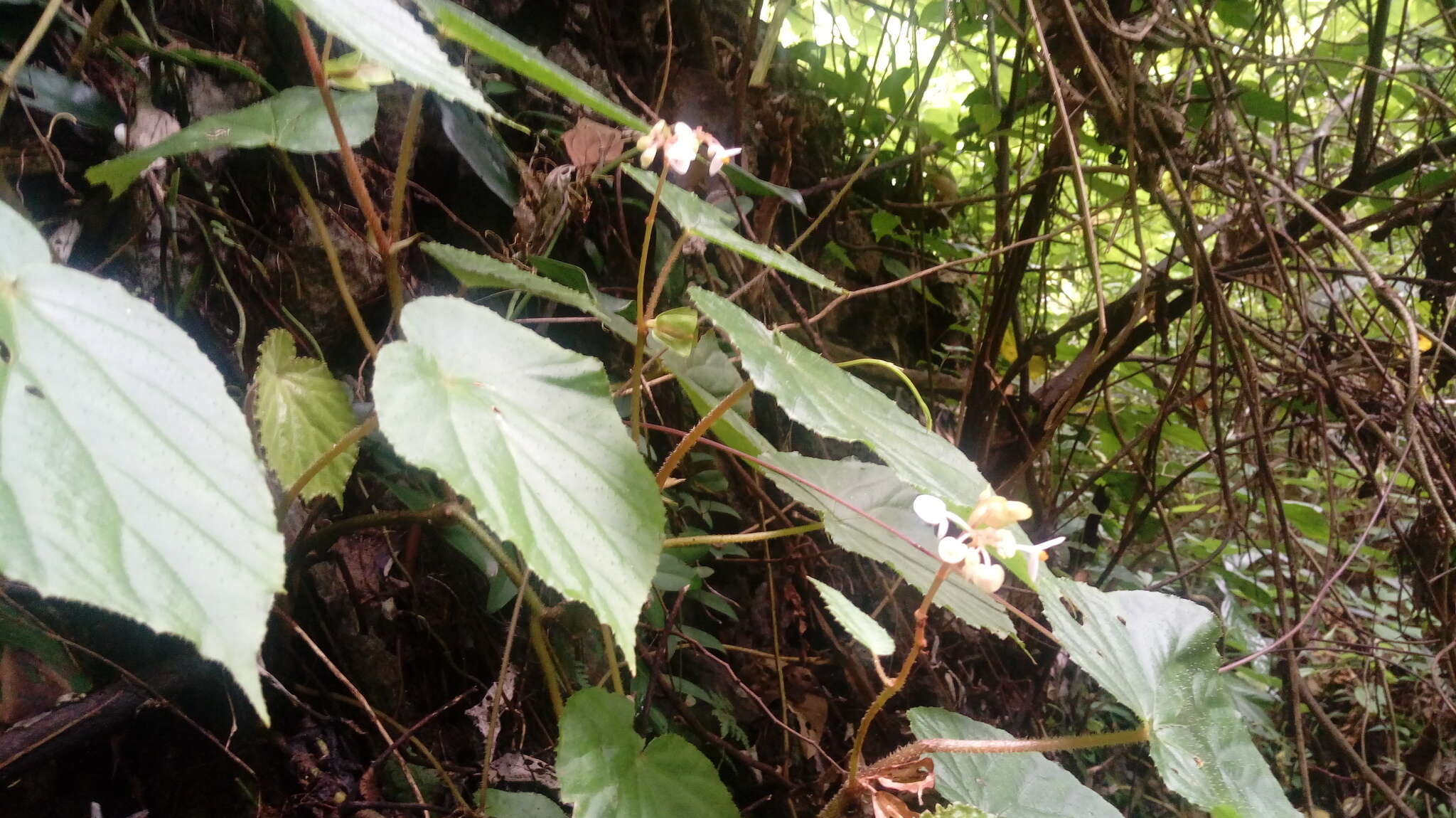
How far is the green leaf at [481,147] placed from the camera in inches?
39.5

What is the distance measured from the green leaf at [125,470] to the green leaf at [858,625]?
0.33 m

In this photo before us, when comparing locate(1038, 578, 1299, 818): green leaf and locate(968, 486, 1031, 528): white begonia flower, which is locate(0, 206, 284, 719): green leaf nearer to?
locate(968, 486, 1031, 528): white begonia flower

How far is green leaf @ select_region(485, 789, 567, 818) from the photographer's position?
0.69 m

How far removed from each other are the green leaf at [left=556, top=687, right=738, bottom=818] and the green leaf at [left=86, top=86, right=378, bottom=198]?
545mm

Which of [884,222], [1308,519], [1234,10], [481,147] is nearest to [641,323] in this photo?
[481,147]

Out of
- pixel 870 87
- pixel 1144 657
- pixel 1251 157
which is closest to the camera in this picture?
pixel 1144 657

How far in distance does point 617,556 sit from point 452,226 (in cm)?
93

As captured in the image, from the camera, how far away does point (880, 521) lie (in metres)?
0.69

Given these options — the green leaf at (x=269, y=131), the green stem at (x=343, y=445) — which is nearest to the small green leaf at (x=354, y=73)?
the green leaf at (x=269, y=131)

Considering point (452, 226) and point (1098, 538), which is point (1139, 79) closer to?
point (1098, 538)

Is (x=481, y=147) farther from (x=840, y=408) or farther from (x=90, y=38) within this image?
(x=840, y=408)

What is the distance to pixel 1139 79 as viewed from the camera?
47.2 inches

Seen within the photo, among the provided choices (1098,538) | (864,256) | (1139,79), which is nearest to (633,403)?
(1139,79)

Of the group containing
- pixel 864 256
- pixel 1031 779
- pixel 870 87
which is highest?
pixel 870 87
